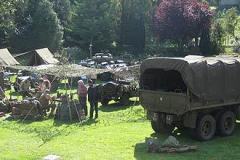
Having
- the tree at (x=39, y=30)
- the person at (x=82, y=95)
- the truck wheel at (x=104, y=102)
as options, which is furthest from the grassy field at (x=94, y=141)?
the tree at (x=39, y=30)

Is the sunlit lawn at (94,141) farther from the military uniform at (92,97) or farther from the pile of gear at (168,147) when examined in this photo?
the military uniform at (92,97)

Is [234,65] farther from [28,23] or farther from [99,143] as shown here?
[28,23]

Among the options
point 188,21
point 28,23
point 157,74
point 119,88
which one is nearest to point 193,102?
point 157,74

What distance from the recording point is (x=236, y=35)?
7056 cm

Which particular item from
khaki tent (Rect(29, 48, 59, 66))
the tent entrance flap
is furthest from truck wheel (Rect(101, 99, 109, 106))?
khaki tent (Rect(29, 48, 59, 66))

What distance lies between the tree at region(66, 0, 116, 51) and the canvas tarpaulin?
40.8 metres

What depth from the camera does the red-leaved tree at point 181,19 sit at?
5647cm

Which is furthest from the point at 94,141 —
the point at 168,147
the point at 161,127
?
the point at 168,147

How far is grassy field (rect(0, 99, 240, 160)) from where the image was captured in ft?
56.4

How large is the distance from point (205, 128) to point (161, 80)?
292 cm

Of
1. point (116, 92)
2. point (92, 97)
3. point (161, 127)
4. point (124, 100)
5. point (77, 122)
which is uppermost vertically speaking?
point (92, 97)

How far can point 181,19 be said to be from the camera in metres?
56.5

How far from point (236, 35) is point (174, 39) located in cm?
1562

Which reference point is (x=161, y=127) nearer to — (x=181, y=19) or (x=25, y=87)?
(x=25, y=87)
